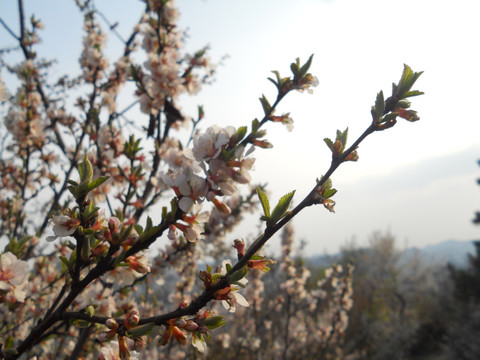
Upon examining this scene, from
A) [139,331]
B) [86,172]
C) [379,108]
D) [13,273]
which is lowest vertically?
[139,331]

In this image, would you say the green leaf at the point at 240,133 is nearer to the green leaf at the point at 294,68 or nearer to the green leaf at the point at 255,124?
the green leaf at the point at 255,124

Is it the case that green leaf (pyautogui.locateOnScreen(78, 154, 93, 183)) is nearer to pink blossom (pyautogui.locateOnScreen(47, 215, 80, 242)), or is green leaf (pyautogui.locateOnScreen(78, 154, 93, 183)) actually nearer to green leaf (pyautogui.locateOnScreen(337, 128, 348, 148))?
pink blossom (pyautogui.locateOnScreen(47, 215, 80, 242))

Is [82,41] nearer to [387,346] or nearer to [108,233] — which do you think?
[108,233]

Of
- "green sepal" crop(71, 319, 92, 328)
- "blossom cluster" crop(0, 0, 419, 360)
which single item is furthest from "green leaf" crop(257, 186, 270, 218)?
"green sepal" crop(71, 319, 92, 328)

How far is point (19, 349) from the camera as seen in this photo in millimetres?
968

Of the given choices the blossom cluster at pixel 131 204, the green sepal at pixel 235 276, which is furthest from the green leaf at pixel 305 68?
the green sepal at pixel 235 276

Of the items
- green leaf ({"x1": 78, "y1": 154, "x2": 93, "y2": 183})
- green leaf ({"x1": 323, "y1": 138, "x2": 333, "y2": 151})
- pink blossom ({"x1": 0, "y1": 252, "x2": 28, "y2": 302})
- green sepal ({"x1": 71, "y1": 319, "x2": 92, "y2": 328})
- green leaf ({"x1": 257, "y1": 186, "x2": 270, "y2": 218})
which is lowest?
green sepal ({"x1": 71, "y1": 319, "x2": 92, "y2": 328})

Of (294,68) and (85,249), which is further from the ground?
(294,68)

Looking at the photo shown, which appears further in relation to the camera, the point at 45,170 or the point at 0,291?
the point at 45,170

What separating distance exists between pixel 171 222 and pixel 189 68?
2.24 m

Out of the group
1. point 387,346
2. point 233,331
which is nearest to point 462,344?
point 387,346

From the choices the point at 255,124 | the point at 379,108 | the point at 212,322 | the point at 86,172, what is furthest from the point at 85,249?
the point at 379,108

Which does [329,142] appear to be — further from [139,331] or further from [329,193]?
[139,331]

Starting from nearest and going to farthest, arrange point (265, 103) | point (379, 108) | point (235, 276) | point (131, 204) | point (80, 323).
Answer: point (235, 276) → point (379, 108) → point (80, 323) → point (265, 103) → point (131, 204)
